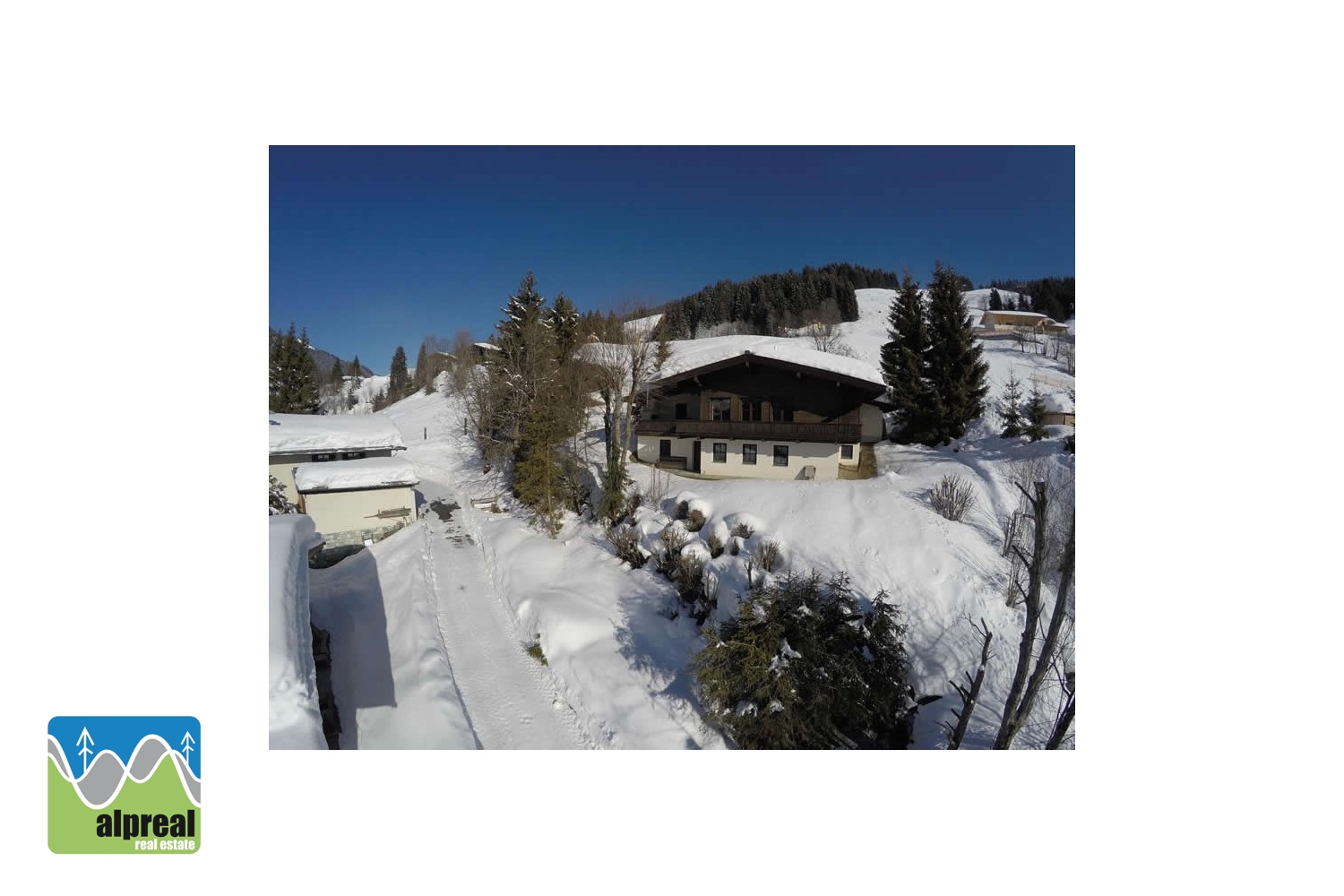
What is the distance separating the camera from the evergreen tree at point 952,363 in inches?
228

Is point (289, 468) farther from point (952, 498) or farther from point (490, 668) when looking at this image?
point (952, 498)

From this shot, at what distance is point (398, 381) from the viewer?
7227 mm

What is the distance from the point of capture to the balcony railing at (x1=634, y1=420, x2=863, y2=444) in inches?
273

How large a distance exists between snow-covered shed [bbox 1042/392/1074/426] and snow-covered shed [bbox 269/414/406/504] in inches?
264

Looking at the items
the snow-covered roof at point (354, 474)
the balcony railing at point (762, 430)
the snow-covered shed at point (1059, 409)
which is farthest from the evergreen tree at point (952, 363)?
the snow-covered roof at point (354, 474)

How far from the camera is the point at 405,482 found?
18.2ft

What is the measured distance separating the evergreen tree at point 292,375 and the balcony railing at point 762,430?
16.4ft

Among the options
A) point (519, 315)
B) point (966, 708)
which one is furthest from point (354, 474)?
point (966, 708)

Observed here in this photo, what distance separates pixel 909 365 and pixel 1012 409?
67.1 inches

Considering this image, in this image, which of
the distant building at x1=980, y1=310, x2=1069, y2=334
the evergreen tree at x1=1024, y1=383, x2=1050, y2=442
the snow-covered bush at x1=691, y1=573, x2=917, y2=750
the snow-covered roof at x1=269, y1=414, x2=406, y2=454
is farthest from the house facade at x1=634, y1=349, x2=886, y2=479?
the snow-covered roof at x1=269, y1=414, x2=406, y2=454

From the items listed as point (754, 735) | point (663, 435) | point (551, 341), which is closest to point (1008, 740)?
point (754, 735)

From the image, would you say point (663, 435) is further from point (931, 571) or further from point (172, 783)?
point (172, 783)

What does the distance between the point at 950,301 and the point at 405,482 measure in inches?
294

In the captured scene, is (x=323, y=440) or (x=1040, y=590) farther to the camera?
(x=323, y=440)
